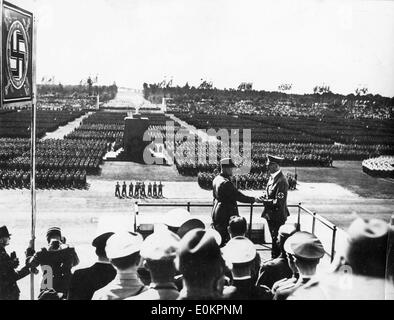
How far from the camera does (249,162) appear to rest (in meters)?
26.8

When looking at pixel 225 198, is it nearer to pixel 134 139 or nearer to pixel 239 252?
pixel 239 252

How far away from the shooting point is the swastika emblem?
16.3 ft

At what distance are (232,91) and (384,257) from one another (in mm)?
181638

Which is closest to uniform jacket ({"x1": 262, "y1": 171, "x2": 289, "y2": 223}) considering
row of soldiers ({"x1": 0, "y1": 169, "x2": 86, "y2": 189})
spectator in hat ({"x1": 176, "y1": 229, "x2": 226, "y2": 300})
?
spectator in hat ({"x1": 176, "y1": 229, "x2": 226, "y2": 300})

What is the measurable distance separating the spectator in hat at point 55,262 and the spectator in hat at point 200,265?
277 cm

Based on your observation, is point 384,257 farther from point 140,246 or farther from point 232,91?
point 232,91

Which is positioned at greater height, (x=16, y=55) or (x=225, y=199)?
(x=16, y=55)

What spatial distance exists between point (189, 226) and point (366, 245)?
8.04 ft

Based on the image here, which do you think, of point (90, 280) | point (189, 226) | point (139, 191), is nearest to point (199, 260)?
point (90, 280)

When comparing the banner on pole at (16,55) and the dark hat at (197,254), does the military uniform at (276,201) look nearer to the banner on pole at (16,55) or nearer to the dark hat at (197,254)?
the banner on pole at (16,55)

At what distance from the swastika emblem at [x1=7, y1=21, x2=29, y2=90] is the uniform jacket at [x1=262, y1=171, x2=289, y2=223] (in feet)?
13.9

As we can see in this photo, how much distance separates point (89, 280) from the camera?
427 cm

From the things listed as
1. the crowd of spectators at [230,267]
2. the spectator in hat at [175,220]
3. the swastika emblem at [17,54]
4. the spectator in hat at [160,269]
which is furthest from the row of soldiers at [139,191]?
the spectator in hat at [160,269]
